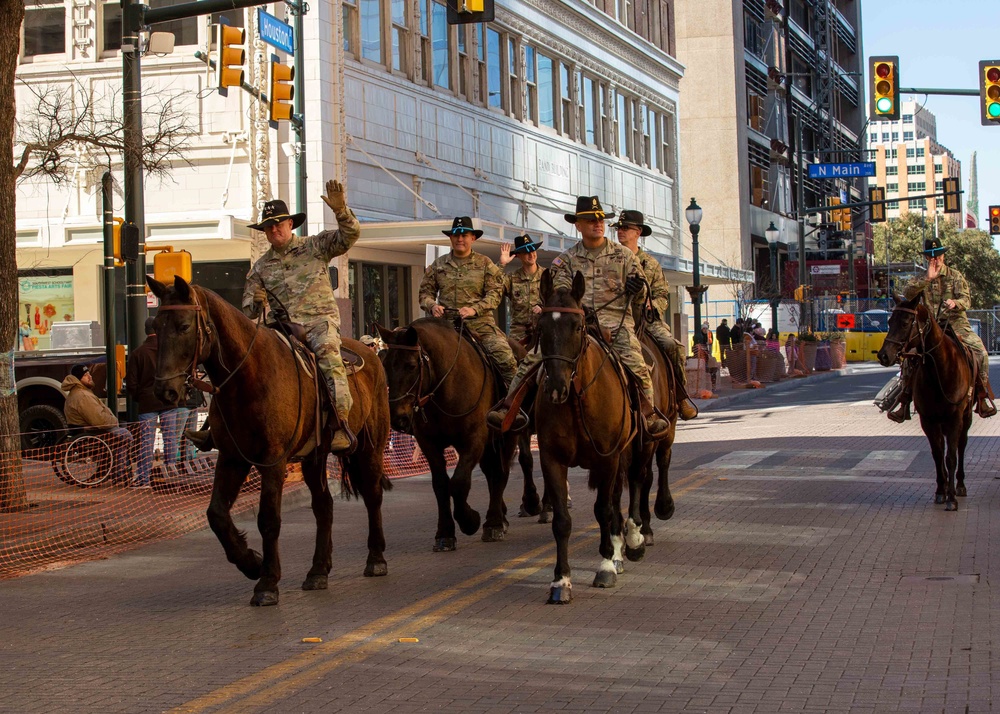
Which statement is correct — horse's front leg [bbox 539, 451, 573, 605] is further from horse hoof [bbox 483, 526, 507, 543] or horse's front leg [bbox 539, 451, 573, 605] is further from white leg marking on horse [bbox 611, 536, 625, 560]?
horse hoof [bbox 483, 526, 507, 543]

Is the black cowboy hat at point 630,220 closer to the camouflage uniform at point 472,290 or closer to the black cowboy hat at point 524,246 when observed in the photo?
the camouflage uniform at point 472,290

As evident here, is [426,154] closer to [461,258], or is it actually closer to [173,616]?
[461,258]

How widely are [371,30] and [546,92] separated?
11.9 meters

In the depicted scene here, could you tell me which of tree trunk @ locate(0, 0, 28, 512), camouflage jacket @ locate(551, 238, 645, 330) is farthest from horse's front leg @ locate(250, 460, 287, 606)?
tree trunk @ locate(0, 0, 28, 512)

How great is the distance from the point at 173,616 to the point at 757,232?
63.5 m

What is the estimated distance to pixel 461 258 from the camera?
490 inches

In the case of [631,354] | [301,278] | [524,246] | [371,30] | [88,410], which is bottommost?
[88,410]

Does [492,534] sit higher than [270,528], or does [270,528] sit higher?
[270,528]

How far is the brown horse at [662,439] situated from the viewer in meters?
11.2

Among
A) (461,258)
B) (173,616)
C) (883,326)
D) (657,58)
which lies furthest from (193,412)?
(883,326)

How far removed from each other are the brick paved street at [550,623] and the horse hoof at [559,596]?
0.12 m

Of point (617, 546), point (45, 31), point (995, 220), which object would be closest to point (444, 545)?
point (617, 546)

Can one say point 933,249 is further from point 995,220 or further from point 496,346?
point 995,220

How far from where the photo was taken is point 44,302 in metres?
30.4
